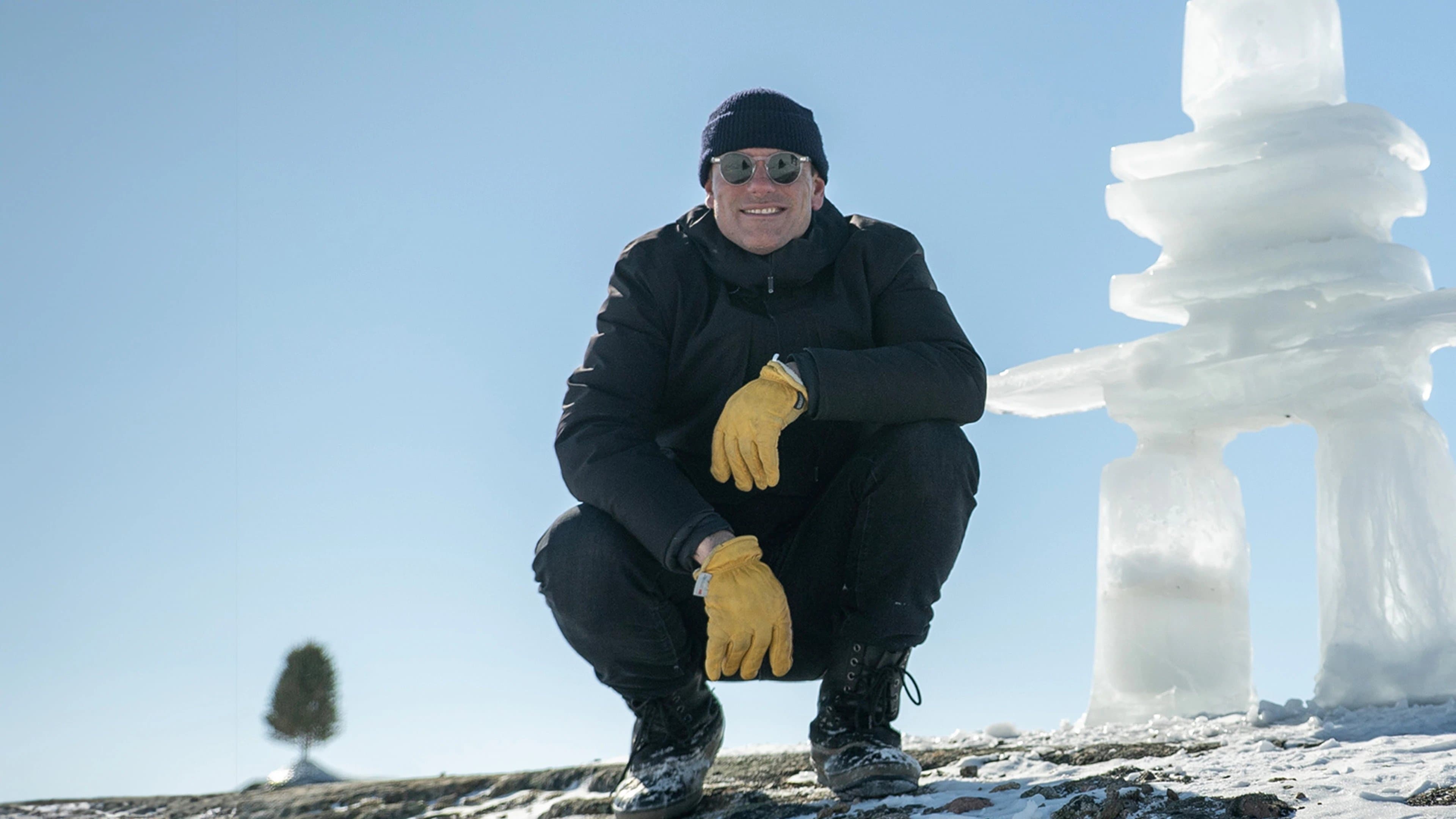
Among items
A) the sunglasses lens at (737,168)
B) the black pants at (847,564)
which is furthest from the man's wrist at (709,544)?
the sunglasses lens at (737,168)

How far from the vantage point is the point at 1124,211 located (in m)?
4.75

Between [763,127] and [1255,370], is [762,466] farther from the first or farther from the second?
[1255,370]

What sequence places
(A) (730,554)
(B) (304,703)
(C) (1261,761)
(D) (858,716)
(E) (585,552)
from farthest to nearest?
(B) (304,703)
(C) (1261,761)
(D) (858,716)
(E) (585,552)
(A) (730,554)

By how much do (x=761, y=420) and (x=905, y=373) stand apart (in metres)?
0.29

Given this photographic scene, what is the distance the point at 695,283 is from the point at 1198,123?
288 cm

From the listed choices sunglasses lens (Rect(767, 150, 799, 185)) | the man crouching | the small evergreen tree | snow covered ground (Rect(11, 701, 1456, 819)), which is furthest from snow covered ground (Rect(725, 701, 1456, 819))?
the small evergreen tree

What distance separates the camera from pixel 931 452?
2.46m

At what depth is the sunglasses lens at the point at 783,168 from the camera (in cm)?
271

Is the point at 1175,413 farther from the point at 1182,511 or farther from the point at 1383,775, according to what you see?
the point at 1383,775

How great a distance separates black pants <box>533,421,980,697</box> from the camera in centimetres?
242

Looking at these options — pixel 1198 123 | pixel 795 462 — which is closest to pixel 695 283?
pixel 795 462

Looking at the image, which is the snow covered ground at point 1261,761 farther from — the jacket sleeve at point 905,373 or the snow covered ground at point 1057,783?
the jacket sleeve at point 905,373

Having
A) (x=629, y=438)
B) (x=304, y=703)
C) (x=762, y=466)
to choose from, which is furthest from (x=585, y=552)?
(x=304, y=703)

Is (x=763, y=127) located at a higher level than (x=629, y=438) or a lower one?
higher
